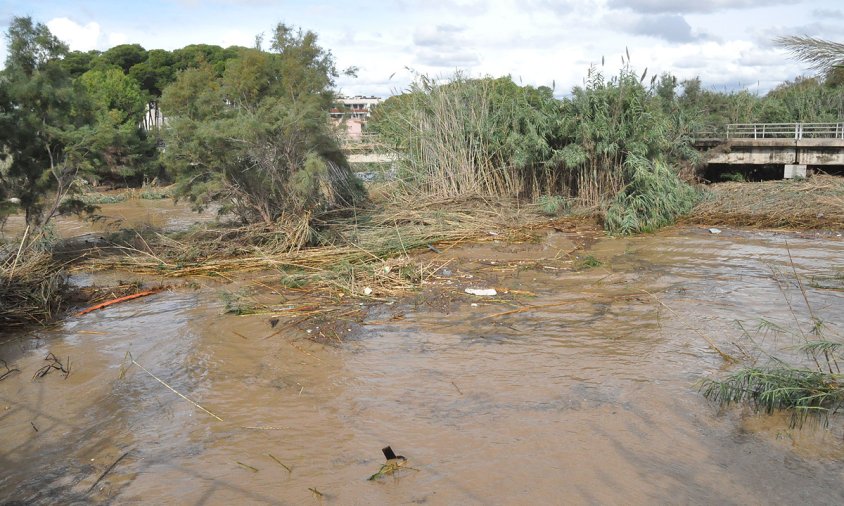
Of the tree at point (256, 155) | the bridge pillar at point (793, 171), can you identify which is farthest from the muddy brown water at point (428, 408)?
the bridge pillar at point (793, 171)

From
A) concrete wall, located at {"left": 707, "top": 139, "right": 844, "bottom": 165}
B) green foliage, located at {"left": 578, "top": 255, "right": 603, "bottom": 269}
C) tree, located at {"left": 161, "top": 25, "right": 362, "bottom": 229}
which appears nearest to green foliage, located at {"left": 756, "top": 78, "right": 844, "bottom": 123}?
concrete wall, located at {"left": 707, "top": 139, "right": 844, "bottom": 165}

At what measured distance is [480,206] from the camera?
1055 centimetres

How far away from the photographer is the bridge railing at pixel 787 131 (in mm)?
15570

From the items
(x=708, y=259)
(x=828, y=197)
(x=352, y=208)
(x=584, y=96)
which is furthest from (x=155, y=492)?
Result: (x=828, y=197)

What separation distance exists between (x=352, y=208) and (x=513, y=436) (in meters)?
6.33

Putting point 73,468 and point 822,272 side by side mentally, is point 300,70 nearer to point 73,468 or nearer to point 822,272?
point 822,272

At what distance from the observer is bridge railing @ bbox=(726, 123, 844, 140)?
613 inches

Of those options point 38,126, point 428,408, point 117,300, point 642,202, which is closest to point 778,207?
point 642,202

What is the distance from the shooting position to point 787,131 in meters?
17.5

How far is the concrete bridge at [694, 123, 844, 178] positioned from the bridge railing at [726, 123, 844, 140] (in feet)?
0.12

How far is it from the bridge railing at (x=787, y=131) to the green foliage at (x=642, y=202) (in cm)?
631

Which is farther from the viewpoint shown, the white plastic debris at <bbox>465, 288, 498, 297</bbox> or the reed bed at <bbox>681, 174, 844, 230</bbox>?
the reed bed at <bbox>681, 174, 844, 230</bbox>

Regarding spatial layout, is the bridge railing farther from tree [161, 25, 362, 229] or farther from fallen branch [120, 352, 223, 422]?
fallen branch [120, 352, 223, 422]

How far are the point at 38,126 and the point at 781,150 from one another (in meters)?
15.2
